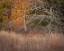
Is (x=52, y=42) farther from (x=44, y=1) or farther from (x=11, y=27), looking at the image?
(x=11, y=27)

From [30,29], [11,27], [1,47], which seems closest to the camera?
[1,47]

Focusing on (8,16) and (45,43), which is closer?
(45,43)

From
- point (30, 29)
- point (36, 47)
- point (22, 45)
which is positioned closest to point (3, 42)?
point (22, 45)

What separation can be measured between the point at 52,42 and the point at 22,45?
52.7 inches

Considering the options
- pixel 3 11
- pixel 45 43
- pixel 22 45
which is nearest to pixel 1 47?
pixel 22 45

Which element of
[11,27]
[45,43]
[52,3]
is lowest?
[11,27]

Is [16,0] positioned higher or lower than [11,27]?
higher

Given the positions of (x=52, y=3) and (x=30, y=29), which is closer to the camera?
(x=52, y=3)

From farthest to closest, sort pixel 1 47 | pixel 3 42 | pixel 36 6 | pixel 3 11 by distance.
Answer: pixel 3 11, pixel 36 6, pixel 3 42, pixel 1 47

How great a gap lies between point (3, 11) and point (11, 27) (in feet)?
10.6

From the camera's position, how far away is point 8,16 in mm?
24688

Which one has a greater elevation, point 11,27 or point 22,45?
point 22,45

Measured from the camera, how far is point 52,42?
10.4 meters

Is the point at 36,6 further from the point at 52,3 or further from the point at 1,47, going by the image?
the point at 1,47
